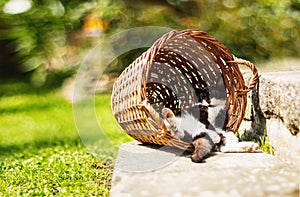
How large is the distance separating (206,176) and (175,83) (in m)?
1.14

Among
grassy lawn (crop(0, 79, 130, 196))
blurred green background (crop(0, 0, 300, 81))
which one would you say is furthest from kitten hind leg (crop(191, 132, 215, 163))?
blurred green background (crop(0, 0, 300, 81))

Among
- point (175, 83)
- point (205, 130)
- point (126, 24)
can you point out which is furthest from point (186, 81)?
point (126, 24)

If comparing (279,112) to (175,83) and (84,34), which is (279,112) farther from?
(84,34)

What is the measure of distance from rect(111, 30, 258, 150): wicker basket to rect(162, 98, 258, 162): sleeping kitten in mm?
58

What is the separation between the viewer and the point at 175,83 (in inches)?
112

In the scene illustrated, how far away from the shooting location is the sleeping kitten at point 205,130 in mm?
2193

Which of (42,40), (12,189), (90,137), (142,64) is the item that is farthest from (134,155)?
(42,40)

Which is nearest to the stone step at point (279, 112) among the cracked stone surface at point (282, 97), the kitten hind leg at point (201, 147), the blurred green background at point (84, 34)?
the cracked stone surface at point (282, 97)

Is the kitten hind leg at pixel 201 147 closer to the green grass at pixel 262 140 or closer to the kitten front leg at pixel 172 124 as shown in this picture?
the kitten front leg at pixel 172 124

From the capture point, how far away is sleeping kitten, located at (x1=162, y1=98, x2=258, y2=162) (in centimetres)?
219

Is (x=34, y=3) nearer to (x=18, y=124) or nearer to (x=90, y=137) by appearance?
(x=18, y=124)

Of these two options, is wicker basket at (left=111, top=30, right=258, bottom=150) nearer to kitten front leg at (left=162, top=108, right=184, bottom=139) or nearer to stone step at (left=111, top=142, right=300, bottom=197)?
kitten front leg at (left=162, top=108, right=184, bottom=139)

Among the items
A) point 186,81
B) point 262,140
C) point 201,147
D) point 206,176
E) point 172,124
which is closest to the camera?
point 206,176

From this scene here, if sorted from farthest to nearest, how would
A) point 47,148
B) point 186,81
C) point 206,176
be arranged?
point 47,148 → point 186,81 → point 206,176
